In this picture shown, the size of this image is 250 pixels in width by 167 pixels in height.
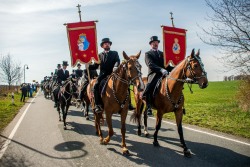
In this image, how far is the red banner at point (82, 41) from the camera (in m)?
9.45

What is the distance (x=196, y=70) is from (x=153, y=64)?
1.95m

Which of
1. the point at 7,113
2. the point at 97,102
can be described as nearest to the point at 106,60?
the point at 97,102

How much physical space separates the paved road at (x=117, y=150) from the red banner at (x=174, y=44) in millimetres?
3011

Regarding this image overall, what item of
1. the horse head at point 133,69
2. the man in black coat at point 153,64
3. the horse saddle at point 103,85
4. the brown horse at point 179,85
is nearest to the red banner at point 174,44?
the man in black coat at point 153,64

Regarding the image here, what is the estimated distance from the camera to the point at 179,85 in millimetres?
6801

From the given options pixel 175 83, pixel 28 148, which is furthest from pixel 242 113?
pixel 28 148

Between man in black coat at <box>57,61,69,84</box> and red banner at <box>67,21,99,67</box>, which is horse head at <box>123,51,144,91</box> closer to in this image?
red banner at <box>67,21,99,67</box>

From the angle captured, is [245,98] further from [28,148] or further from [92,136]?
[28,148]

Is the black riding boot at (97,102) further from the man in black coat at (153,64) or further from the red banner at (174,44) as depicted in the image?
the red banner at (174,44)

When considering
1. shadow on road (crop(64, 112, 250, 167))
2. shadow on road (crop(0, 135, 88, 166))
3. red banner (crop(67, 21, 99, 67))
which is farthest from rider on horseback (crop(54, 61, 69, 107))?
shadow on road (crop(64, 112, 250, 167))

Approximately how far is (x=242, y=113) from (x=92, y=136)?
324 inches

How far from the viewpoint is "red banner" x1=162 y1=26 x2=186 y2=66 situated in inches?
389

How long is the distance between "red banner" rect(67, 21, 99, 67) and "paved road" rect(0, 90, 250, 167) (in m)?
3.04

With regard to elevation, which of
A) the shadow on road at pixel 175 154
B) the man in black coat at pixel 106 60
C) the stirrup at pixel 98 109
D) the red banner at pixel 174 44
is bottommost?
the shadow on road at pixel 175 154
